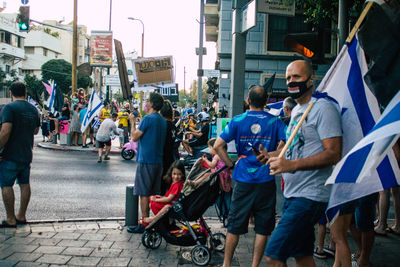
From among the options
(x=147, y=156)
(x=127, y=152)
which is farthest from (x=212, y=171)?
(x=127, y=152)

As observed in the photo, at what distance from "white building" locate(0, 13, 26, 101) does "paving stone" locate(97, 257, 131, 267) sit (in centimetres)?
5895

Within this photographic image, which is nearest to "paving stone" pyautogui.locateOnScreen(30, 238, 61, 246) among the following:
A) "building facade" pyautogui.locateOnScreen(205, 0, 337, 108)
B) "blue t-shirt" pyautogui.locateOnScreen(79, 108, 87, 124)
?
"blue t-shirt" pyautogui.locateOnScreen(79, 108, 87, 124)

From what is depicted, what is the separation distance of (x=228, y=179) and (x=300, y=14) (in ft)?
56.5

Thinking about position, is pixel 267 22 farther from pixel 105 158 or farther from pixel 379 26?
pixel 379 26

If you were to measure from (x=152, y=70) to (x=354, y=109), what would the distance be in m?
5.82

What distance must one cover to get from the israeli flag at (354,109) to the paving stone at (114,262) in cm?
240

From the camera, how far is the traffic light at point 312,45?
265 inches

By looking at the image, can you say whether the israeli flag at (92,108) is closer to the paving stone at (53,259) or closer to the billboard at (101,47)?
the paving stone at (53,259)

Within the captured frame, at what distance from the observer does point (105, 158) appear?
14.0 metres

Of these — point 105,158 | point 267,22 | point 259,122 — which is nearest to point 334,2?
point 267,22

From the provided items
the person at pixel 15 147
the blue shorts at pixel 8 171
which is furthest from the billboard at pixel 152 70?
the blue shorts at pixel 8 171

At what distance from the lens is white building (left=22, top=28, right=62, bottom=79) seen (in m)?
73.1

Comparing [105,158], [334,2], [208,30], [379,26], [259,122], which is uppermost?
[208,30]

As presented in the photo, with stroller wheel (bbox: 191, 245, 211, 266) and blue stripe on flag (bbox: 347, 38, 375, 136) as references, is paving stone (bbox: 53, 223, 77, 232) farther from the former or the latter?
blue stripe on flag (bbox: 347, 38, 375, 136)
